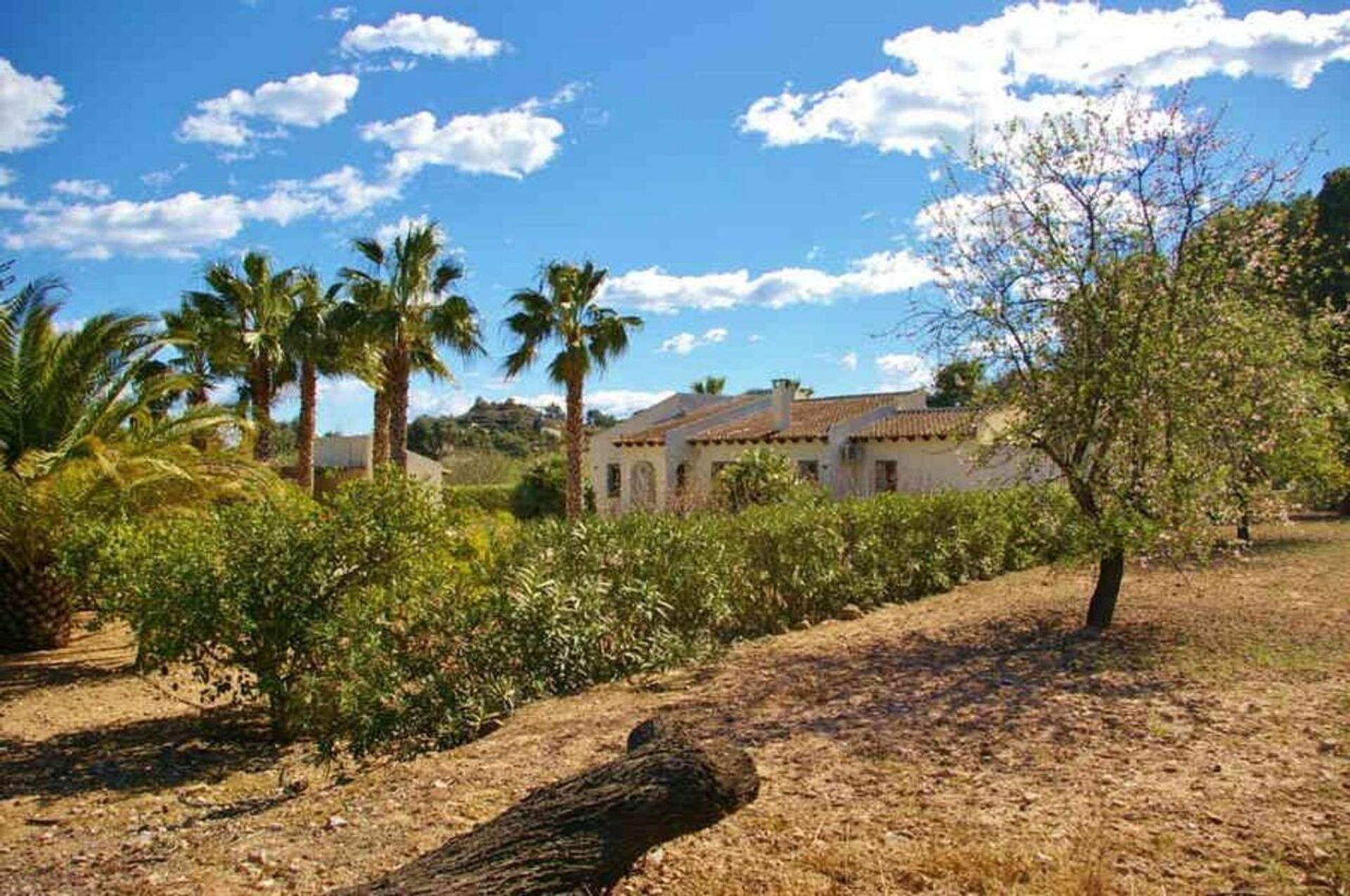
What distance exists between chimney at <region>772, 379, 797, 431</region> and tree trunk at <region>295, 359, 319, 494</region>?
15073mm

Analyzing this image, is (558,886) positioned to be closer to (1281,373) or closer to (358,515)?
(358,515)

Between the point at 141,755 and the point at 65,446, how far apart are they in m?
5.95

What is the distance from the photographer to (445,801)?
517cm

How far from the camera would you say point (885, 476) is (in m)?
29.6

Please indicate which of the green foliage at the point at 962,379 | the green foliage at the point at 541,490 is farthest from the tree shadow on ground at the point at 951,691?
the green foliage at the point at 541,490

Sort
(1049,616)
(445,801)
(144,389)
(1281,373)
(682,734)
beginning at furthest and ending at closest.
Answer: (144,389)
(1049,616)
(1281,373)
(445,801)
(682,734)

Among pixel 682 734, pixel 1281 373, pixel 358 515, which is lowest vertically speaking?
pixel 682 734

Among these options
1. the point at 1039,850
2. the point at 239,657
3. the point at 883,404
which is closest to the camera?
the point at 1039,850

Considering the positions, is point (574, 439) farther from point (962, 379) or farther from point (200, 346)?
point (962, 379)

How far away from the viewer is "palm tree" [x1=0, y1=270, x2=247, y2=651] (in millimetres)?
10891

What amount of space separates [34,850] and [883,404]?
28.5 m

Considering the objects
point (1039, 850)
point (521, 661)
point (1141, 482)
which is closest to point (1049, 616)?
point (1141, 482)

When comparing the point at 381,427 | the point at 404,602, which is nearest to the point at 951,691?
the point at 404,602

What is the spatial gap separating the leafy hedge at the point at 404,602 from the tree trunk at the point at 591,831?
3.48 metres
